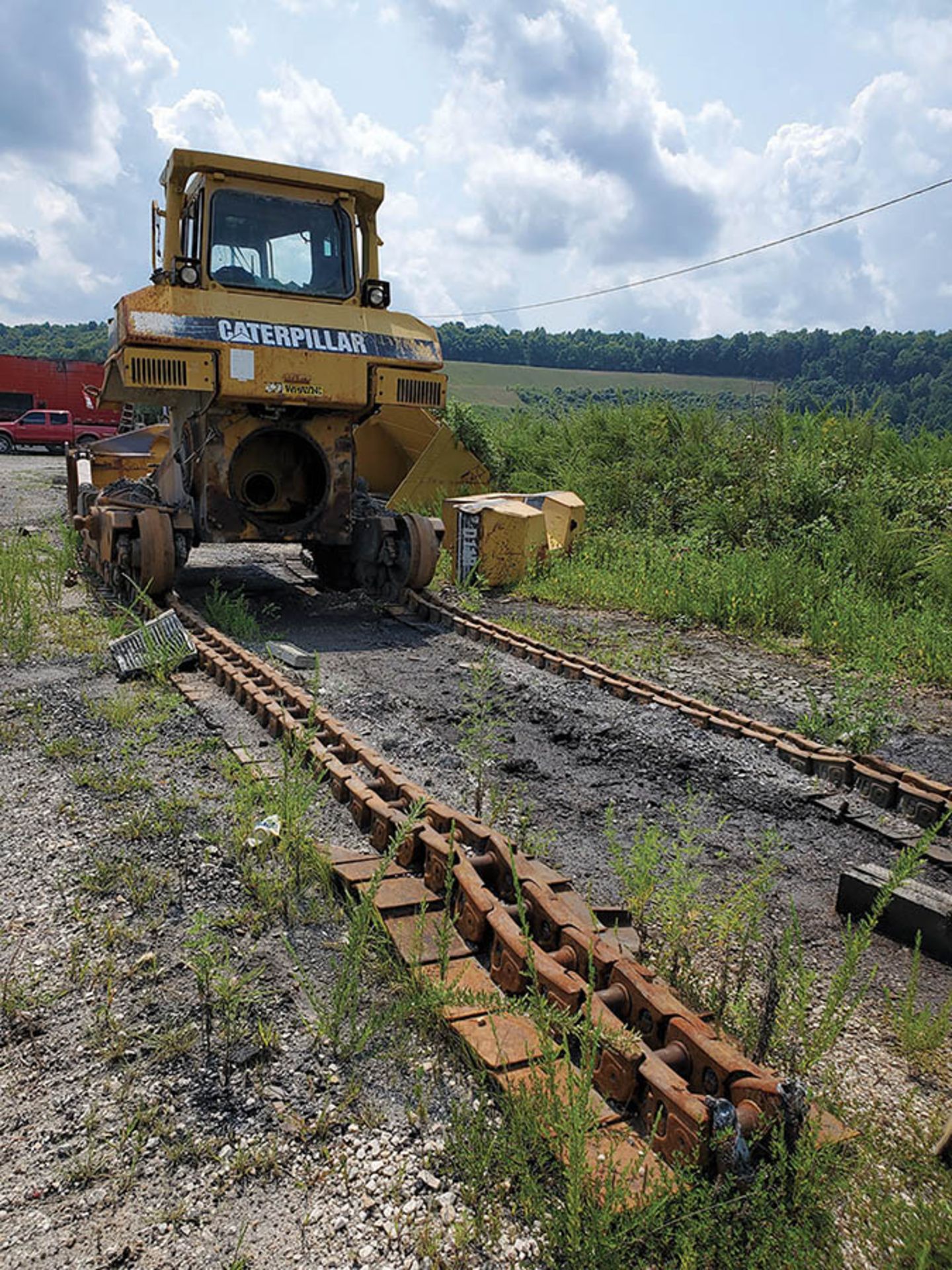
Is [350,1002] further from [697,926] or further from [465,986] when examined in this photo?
[697,926]

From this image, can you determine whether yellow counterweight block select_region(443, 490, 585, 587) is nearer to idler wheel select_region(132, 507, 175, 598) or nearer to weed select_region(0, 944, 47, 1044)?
idler wheel select_region(132, 507, 175, 598)

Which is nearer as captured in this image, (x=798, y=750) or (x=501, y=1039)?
(x=501, y=1039)

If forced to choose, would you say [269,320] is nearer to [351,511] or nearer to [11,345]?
[351,511]

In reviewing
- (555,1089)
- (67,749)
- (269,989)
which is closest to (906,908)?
(555,1089)

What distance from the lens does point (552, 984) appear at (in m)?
2.69

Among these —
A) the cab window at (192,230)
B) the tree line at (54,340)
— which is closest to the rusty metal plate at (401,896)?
the cab window at (192,230)

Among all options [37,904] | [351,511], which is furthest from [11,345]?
[37,904]

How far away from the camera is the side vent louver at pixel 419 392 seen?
27.1 feet

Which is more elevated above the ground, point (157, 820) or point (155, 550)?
point (155, 550)

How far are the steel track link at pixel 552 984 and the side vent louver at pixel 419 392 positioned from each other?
4.83 metres

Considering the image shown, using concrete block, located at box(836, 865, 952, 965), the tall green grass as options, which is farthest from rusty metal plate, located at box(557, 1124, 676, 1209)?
the tall green grass

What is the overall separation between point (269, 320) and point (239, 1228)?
22.5 ft

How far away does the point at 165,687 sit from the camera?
588 cm

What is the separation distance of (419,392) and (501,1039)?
660 centimetres
